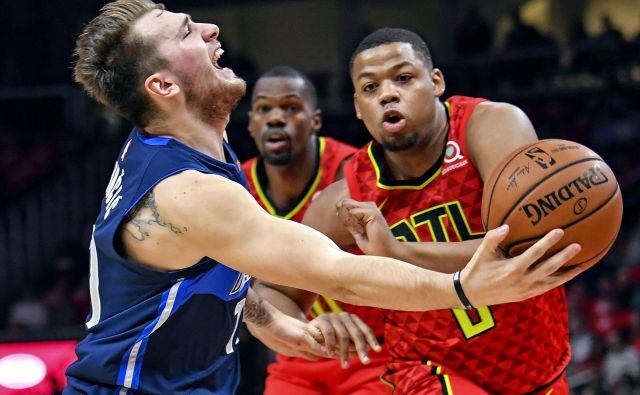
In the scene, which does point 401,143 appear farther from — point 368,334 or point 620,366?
point 620,366

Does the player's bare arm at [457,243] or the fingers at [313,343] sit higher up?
the player's bare arm at [457,243]

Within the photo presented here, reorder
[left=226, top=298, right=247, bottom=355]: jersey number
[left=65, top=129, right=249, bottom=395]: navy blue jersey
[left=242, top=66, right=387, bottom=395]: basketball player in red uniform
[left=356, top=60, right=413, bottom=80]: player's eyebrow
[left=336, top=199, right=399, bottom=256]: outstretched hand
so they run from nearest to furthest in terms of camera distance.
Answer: [left=65, top=129, right=249, bottom=395]: navy blue jersey
[left=226, top=298, right=247, bottom=355]: jersey number
[left=336, top=199, right=399, bottom=256]: outstretched hand
[left=356, top=60, right=413, bottom=80]: player's eyebrow
[left=242, top=66, right=387, bottom=395]: basketball player in red uniform

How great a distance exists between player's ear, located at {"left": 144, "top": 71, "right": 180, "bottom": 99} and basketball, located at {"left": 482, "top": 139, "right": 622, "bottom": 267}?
1056 mm

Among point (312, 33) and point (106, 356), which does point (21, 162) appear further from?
point (106, 356)

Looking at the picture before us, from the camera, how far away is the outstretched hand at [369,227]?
326cm

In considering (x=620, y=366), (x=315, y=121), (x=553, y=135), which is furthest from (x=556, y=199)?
(x=553, y=135)

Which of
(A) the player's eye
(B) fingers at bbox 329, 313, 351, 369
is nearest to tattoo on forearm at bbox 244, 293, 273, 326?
(B) fingers at bbox 329, 313, 351, 369

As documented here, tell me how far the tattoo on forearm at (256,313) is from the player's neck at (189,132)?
2.26 feet

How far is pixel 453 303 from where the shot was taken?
2566 mm

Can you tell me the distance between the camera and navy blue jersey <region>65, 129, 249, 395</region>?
291cm

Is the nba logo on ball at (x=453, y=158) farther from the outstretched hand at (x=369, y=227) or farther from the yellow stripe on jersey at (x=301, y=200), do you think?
the yellow stripe on jersey at (x=301, y=200)

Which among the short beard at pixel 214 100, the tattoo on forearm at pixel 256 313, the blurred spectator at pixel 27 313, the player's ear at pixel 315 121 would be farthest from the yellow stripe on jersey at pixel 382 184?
the blurred spectator at pixel 27 313

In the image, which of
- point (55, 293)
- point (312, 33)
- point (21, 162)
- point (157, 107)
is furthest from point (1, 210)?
point (157, 107)

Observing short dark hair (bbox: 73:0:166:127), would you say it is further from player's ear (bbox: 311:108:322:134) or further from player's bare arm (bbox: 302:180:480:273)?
player's ear (bbox: 311:108:322:134)
